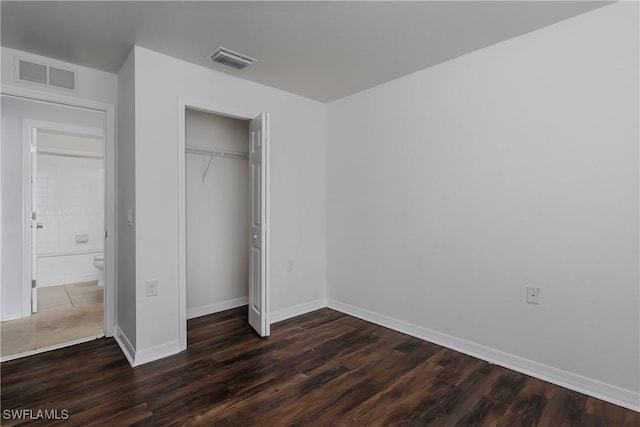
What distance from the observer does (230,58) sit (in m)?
2.66

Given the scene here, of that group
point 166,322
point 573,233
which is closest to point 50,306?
point 166,322

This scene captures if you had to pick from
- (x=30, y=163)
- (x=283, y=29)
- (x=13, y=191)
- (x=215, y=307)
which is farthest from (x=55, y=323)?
(x=283, y=29)

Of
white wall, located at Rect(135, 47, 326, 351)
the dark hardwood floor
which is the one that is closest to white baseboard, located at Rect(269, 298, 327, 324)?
white wall, located at Rect(135, 47, 326, 351)

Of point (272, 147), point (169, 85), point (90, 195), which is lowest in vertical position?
point (90, 195)

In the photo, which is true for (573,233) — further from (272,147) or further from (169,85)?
(169,85)

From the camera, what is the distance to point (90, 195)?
186 inches

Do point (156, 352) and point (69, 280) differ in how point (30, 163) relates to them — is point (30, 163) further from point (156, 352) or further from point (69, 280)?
point (156, 352)

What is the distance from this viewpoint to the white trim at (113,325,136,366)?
252 centimetres

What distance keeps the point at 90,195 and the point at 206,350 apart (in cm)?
344

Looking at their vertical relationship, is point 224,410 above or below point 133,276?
below

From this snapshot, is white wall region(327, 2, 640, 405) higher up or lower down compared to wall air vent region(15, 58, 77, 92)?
lower down

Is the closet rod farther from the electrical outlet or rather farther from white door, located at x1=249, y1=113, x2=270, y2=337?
the electrical outlet

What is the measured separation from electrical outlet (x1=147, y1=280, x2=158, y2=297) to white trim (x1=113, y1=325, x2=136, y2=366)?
0.43 m

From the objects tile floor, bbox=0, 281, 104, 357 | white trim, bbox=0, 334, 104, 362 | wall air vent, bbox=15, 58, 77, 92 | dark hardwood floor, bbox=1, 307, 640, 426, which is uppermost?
wall air vent, bbox=15, 58, 77, 92
